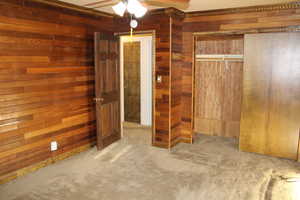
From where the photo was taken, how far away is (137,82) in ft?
19.6

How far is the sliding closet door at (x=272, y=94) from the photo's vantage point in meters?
3.77

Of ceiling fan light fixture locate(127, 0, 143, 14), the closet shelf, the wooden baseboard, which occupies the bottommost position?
the wooden baseboard

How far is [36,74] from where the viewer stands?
339 centimetres

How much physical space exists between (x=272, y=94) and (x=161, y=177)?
2173 millimetres

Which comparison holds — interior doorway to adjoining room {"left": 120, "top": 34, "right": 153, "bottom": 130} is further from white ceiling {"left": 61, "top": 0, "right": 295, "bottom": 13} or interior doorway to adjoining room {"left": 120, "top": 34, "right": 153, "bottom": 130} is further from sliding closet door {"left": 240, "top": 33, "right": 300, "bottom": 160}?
sliding closet door {"left": 240, "top": 33, "right": 300, "bottom": 160}

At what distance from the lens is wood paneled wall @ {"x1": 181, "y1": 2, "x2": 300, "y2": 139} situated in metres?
3.71

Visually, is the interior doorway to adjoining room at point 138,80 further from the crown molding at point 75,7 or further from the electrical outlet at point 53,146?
the electrical outlet at point 53,146

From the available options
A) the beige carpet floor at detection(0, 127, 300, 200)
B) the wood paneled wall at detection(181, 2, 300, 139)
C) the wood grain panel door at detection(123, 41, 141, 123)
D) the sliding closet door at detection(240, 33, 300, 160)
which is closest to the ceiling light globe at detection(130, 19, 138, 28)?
the wood paneled wall at detection(181, 2, 300, 139)

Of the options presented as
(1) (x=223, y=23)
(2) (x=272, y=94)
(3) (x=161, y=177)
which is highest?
(1) (x=223, y=23)

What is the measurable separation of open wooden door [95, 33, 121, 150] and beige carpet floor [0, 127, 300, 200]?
0.32 m

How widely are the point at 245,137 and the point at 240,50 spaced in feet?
5.48

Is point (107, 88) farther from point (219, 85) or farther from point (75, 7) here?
point (219, 85)

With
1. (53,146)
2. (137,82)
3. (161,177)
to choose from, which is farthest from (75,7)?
(161,177)

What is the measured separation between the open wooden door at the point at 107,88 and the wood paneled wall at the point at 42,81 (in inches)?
11.1
